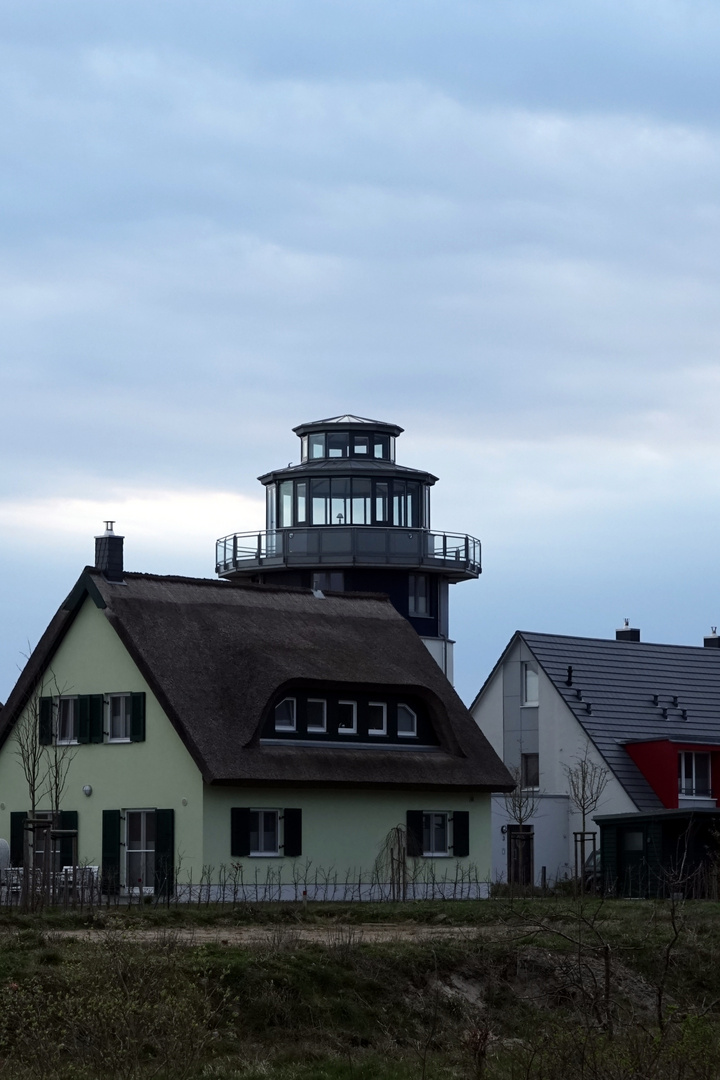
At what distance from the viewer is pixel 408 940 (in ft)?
73.2

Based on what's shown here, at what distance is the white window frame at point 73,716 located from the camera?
38.6 m

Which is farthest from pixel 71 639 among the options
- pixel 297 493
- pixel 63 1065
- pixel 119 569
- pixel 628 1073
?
pixel 628 1073

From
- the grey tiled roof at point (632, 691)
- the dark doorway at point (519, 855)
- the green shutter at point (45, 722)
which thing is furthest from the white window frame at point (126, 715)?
the grey tiled roof at point (632, 691)

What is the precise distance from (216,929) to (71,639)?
1605 cm

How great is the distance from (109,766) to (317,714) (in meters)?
4.54

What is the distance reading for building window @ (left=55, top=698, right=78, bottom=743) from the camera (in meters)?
38.7

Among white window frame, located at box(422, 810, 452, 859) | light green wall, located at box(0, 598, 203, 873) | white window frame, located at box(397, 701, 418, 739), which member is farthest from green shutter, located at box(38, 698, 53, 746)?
white window frame, located at box(422, 810, 452, 859)

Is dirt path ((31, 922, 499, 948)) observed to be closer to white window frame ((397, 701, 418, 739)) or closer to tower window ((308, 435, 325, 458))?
white window frame ((397, 701, 418, 739))

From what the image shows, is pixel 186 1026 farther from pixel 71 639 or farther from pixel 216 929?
pixel 71 639

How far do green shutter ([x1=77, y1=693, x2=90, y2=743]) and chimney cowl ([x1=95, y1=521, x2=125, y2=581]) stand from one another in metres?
2.67

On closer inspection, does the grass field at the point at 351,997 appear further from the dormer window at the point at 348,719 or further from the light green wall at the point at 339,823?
the dormer window at the point at 348,719

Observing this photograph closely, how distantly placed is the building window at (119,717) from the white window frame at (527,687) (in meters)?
16.1

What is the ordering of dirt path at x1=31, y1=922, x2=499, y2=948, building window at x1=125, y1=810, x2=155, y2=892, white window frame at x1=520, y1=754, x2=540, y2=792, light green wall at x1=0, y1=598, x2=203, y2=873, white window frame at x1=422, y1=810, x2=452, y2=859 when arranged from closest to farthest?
dirt path at x1=31, y1=922, x2=499, y2=948, light green wall at x1=0, y1=598, x2=203, y2=873, building window at x1=125, y1=810, x2=155, y2=892, white window frame at x1=422, y1=810, x2=452, y2=859, white window frame at x1=520, y1=754, x2=540, y2=792

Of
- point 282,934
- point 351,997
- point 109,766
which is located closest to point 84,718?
point 109,766
